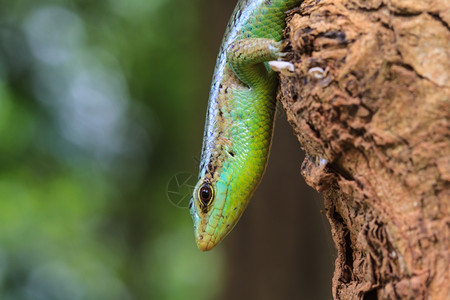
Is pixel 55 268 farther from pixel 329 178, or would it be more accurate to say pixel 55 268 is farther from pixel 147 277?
pixel 329 178

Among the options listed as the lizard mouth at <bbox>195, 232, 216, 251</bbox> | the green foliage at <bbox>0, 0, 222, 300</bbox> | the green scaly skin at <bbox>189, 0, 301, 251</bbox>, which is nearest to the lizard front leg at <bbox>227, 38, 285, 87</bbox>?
the green scaly skin at <bbox>189, 0, 301, 251</bbox>

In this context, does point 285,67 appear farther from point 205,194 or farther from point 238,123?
point 205,194

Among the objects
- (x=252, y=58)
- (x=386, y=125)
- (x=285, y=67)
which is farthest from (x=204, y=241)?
(x=386, y=125)

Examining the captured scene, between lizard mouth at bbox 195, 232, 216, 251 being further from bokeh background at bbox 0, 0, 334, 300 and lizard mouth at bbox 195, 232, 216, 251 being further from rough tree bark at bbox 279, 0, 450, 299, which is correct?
rough tree bark at bbox 279, 0, 450, 299

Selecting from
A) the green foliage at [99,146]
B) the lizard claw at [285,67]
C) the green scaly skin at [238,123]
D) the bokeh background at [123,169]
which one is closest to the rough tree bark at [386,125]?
the lizard claw at [285,67]

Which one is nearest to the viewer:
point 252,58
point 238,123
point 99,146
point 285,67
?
point 285,67

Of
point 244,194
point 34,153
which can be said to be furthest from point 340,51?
point 34,153
